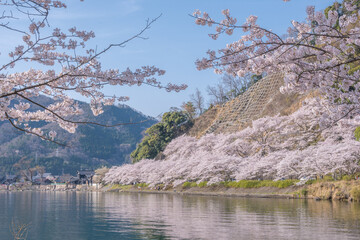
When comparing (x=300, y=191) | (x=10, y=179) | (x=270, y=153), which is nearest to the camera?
(x=300, y=191)

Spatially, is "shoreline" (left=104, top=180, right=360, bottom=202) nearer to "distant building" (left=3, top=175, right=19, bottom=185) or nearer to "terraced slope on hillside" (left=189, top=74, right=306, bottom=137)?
"terraced slope on hillside" (left=189, top=74, right=306, bottom=137)

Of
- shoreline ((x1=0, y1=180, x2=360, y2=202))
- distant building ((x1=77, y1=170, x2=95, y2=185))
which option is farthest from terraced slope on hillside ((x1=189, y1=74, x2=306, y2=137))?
distant building ((x1=77, y1=170, x2=95, y2=185))

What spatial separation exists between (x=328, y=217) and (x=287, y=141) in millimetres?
20973

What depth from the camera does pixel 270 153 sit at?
3619 centimetres

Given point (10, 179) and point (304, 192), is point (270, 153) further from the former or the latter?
point (10, 179)

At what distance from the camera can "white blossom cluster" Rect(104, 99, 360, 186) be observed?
27.7m

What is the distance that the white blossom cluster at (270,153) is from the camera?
27.7 m

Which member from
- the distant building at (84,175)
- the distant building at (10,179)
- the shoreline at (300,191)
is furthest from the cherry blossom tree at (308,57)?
the distant building at (10,179)

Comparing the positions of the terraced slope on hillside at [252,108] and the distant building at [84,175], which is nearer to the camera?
the terraced slope on hillside at [252,108]

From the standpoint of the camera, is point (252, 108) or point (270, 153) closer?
point (270, 153)

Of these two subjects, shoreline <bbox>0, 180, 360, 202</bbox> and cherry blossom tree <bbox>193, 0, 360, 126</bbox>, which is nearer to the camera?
cherry blossom tree <bbox>193, 0, 360, 126</bbox>

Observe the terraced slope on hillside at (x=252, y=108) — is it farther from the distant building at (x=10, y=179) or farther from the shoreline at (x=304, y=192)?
the distant building at (x=10, y=179)

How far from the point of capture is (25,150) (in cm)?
17900

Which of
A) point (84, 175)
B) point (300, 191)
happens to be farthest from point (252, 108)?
point (84, 175)
